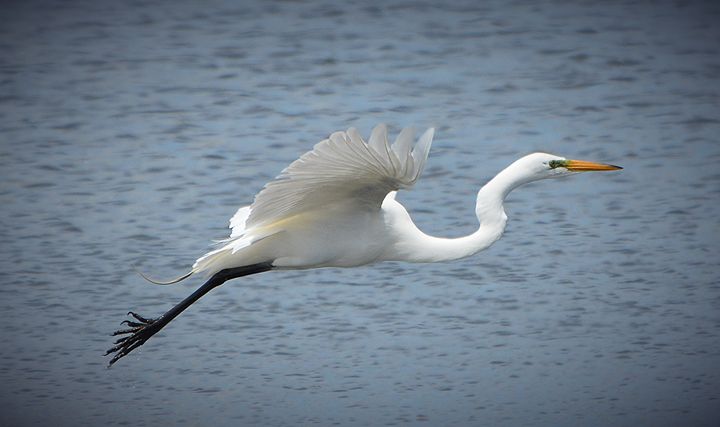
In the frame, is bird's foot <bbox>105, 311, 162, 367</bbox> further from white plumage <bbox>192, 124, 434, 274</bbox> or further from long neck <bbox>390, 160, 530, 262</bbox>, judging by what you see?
long neck <bbox>390, 160, 530, 262</bbox>

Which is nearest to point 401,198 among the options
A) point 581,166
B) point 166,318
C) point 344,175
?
point 581,166

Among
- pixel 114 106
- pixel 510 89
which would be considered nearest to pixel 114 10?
pixel 114 106

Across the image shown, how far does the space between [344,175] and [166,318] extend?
3.76 ft

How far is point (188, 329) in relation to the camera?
5316 millimetres

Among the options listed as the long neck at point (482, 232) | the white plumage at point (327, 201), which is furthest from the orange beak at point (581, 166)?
the white plumage at point (327, 201)

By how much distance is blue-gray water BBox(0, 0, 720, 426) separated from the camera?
16.1 ft

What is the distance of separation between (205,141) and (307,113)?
2.28 ft

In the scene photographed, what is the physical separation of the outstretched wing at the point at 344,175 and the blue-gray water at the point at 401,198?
0.91 meters

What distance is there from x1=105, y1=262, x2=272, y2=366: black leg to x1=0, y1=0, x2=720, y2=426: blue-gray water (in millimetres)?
218

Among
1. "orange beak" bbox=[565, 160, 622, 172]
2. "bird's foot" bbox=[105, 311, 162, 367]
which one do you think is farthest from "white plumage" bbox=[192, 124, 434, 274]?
"orange beak" bbox=[565, 160, 622, 172]

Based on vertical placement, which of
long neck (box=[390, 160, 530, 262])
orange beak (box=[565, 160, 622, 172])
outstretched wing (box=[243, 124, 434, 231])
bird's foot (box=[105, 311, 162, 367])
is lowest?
bird's foot (box=[105, 311, 162, 367])

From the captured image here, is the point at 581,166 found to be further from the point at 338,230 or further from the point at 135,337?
the point at 135,337

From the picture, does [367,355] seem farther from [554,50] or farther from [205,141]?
[554,50]

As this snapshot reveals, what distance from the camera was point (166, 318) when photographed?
4.70m
